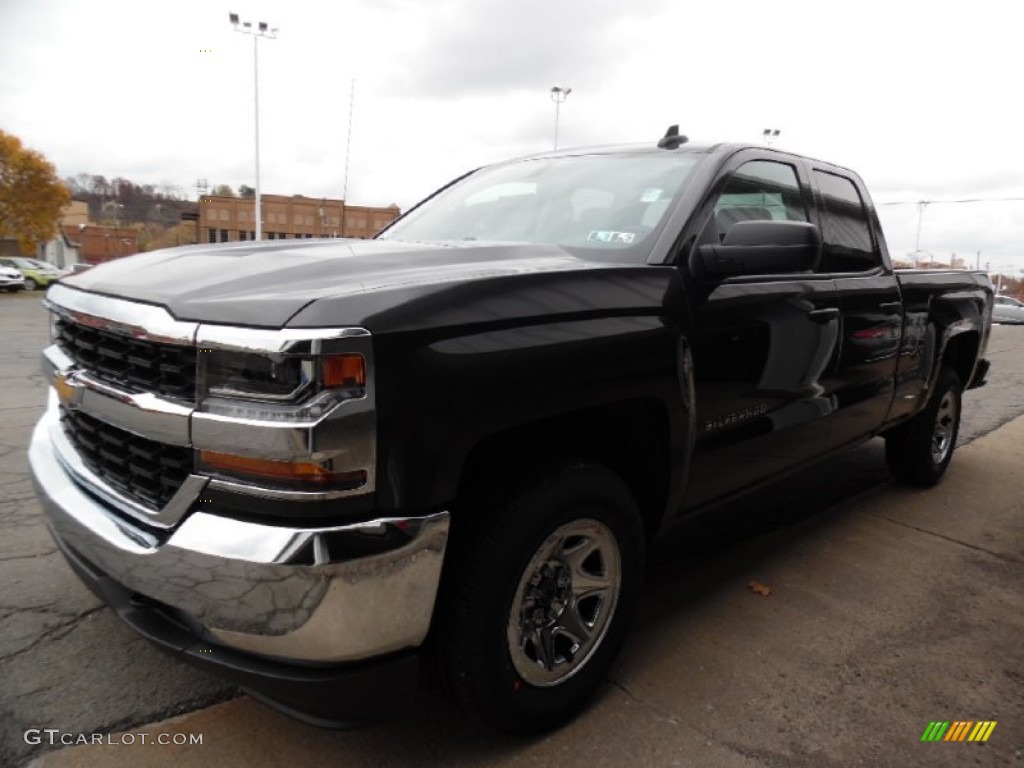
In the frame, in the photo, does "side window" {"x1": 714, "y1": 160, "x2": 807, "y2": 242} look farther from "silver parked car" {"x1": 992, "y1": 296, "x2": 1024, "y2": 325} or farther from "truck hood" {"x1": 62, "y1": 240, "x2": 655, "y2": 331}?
"silver parked car" {"x1": 992, "y1": 296, "x2": 1024, "y2": 325}

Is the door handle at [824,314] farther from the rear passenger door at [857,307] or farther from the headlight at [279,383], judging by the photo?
the headlight at [279,383]

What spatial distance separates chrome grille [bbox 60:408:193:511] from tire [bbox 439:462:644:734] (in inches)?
28.9

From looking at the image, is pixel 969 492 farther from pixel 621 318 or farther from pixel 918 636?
pixel 621 318

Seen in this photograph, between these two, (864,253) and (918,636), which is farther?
(864,253)

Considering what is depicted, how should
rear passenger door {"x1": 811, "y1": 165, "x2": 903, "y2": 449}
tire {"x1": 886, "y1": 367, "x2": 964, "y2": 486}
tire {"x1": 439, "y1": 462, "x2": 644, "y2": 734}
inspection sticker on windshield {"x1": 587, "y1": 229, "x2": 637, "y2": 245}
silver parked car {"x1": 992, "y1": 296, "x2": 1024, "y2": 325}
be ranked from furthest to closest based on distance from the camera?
silver parked car {"x1": 992, "y1": 296, "x2": 1024, "y2": 325}
tire {"x1": 886, "y1": 367, "x2": 964, "y2": 486}
rear passenger door {"x1": 811, "y1": 165, "x2": 903, "y2": 449}
inspection sticker on windshield {"x1": 587, "y1": 229, "x2": 637, "y2": 245}
tire {"x1": 439, "y1": 462, "x2": 644, "y2": 734}

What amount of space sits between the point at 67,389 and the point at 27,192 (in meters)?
45.5

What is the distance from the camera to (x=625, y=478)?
2570 millimetres

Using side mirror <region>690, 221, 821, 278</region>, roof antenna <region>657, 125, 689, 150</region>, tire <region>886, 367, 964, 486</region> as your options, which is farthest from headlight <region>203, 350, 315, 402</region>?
tire <region>886, 367, 964, 486</region>

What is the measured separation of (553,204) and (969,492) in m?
3.75

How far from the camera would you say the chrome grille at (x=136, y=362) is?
1775 mm

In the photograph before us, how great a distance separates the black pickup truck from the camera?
1.66 meters

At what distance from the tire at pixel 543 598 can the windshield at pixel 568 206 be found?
0.95 m

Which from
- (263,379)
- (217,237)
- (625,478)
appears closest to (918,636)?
(625,478)

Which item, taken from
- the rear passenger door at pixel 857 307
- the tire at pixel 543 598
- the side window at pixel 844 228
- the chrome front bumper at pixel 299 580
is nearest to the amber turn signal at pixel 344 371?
the chrome front bumper at pixel 299 580
